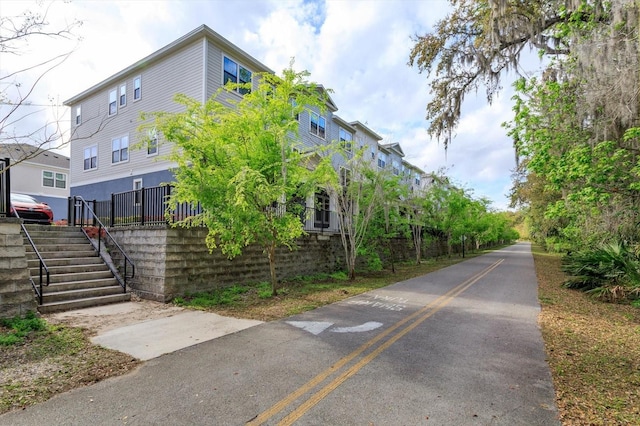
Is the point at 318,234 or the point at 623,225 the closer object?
the point at 623,225

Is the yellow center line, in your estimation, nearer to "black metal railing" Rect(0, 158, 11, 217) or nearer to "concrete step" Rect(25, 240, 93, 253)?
"black metal railing" Rect(0, 158, 11, 217)

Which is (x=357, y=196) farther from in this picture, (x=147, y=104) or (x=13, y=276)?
(x=147, y=104)

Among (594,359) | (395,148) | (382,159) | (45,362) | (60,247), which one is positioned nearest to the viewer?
(45,362)

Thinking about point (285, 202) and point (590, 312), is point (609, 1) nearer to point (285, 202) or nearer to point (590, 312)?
point (590, 312)

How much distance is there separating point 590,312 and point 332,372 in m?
7.25

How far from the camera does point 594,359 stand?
470cm

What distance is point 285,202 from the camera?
8.84 m

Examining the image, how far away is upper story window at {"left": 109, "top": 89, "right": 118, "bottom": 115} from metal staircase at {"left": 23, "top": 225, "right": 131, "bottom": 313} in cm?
1221

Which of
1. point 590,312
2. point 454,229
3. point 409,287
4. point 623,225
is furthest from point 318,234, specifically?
point 454,229

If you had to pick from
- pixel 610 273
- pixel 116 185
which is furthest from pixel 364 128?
pixel 610 273

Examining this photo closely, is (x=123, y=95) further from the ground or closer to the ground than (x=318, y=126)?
further from the ground

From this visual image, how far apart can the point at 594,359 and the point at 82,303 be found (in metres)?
9.67

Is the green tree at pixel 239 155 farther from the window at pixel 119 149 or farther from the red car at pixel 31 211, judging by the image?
the window at pixel 119 149

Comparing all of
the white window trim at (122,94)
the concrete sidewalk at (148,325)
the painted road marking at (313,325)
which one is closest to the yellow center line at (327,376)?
the painted road marking at (313,325)
